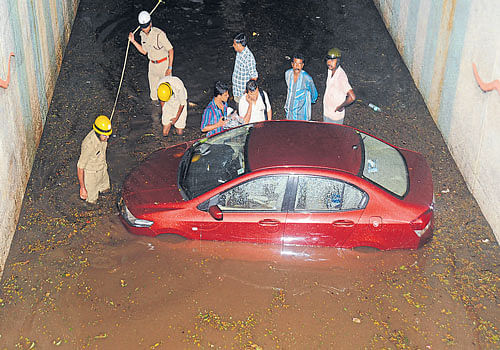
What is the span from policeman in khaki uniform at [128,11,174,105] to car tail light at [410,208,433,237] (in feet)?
17.6

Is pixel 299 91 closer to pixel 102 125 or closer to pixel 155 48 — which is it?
pixel 102 125

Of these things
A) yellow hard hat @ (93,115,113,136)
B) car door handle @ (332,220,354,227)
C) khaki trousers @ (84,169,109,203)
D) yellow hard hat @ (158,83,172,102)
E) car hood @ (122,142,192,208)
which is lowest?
A: khaki trousers @ (84,169,109,203)

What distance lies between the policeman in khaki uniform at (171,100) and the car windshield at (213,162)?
1.41 meters

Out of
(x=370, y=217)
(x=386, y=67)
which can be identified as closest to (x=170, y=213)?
(x=370, y=217)

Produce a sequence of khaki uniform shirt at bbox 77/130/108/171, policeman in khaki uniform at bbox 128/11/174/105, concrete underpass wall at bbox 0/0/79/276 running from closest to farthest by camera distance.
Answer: concrete underpass wall at bbox 0/0/79/276, khaki uniform shirt at bbox 77/130/108/171, policeman in khaki uniform at bbox 128/11/174/105

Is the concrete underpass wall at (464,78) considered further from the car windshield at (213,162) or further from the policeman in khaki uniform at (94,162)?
the policeman in khaki uniform at (94,162)

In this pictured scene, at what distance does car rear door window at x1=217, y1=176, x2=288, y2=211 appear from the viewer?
7.11 m

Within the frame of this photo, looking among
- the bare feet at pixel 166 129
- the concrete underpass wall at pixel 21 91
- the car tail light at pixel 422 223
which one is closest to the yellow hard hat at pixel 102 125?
the concrete underpass wall at pixel 21 91

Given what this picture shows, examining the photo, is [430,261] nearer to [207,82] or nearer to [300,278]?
Result: [300,278]

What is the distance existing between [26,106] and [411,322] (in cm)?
641

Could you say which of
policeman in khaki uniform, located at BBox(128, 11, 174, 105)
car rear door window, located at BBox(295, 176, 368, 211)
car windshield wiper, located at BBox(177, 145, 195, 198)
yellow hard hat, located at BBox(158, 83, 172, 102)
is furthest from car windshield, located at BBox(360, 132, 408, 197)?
policeman in khaki uniform, located at BBox(128, 11, 174, 105)

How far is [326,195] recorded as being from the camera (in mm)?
7133

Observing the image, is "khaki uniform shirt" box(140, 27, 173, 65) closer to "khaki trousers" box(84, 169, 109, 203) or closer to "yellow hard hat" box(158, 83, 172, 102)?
"yellow hard hat" box(158, 83, 172, 102)

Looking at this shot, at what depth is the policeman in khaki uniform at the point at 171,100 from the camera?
912 centimetres
